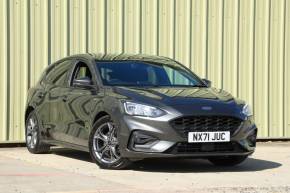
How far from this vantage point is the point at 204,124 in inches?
365

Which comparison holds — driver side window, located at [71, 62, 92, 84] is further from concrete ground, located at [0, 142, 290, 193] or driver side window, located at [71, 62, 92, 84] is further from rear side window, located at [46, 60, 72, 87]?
concrete ground, located at [0, 142, 290, 193]

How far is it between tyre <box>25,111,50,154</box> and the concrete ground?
0.44 feet

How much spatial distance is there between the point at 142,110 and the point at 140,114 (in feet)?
0.18

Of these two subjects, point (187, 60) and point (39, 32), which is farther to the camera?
point (187, 60)

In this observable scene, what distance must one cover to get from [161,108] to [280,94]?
6.25 meters

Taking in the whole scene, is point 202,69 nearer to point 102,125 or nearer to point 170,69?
point 170,69

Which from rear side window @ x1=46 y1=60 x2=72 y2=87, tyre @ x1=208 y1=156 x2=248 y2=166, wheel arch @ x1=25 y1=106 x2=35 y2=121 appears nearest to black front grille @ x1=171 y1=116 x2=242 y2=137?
tyre @ x1=208 y1=156 x2=248 y2=166

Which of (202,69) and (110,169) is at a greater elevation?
(202,69)

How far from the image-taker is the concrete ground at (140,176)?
8.00 meters

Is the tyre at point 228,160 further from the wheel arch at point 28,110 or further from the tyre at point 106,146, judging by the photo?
the wheel arch at point 28,110

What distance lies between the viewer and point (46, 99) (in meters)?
11.2

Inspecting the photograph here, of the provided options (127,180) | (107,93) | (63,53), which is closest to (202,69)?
(63,53)

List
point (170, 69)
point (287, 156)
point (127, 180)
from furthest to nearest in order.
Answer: point (287, 156), point (170, 69), point (127, 180)

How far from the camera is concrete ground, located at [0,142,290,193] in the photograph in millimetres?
8000
